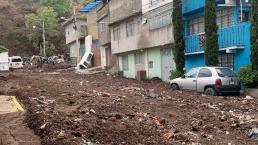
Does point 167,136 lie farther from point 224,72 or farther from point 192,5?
point 192,5

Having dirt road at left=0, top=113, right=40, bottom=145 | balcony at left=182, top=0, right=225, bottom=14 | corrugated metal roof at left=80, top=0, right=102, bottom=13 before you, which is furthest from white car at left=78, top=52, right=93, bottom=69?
dirt road at left=0, top=113, right=40, bottom=145

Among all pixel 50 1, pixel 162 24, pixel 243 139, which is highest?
pixel 50 1

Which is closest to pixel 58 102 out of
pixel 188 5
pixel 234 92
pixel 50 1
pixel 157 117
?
pixel 157 117

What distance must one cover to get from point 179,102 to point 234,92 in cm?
479

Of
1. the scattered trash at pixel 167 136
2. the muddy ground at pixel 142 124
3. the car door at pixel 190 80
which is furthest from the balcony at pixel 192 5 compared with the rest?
the scattered trash at pixel 167 136

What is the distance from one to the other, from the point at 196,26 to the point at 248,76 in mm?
8519

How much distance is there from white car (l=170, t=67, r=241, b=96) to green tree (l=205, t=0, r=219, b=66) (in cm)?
328

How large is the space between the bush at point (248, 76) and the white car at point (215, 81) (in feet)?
4.04

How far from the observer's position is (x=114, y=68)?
47.6 meters

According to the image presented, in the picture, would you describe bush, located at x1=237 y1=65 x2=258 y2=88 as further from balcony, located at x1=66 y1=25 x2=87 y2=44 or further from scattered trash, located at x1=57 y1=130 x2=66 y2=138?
balcony, located at x1=66 y1=25 x2=87 y2=44

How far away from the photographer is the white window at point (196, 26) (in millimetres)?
30633

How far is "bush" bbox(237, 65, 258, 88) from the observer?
23344 millimetres

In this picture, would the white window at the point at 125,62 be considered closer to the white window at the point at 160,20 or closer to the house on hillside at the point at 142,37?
the house on hillside at the point at 142,37

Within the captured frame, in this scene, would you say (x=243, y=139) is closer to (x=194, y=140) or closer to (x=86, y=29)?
(x=194, y=140)
